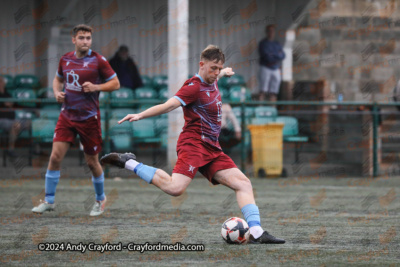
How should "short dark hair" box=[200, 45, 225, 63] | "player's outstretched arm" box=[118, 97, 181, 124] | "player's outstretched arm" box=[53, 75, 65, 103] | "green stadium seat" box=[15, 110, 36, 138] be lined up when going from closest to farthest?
1. "player's outstretched arm" box=[118, 97, 181, 124]
2. "short dark hair" box=[200, 45, 225, 63]
3. "player's outstretched arm" box=[53, 75, 65, 103]
4. "green stadium seat" box=[15, 110, 36, 138]

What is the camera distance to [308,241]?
20.6ft

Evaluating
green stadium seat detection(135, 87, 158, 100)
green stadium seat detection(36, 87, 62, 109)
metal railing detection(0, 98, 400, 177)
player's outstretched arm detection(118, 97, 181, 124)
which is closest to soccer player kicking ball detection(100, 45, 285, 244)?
player's outstretched arm detection(118, 97, 181, 124)

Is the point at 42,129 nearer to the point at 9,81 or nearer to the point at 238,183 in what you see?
the point at 9,81

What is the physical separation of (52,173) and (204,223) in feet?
6.20

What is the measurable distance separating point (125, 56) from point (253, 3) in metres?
5.29

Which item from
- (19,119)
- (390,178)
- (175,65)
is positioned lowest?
(390,178)

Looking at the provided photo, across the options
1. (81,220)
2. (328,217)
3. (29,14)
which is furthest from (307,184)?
(29,14)

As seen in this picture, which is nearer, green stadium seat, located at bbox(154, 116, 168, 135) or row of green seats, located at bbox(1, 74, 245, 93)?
green stadium seat, located at bbox(154, 116, 168, 135)

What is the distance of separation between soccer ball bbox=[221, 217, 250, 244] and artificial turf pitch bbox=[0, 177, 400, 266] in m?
0.07

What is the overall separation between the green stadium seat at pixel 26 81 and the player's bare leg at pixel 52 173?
906 centimetres

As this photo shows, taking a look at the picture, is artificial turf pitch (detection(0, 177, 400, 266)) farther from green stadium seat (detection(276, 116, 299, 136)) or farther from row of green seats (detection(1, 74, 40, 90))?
row of green seats (detection(1, 74, 40, 90))

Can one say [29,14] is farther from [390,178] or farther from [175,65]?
[390,178]

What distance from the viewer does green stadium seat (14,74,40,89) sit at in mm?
16906

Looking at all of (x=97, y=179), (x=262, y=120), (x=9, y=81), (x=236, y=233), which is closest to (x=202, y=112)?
(x=236, y=233)
